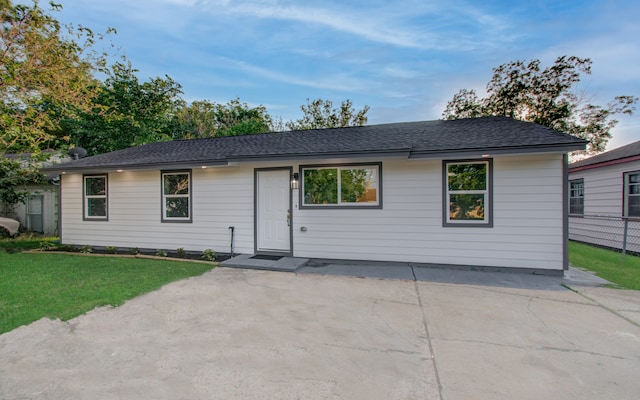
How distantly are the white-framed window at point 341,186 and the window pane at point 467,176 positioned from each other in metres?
1.54

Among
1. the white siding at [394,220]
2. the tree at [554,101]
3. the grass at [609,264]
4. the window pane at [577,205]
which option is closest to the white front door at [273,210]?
the white siding at [394,220]

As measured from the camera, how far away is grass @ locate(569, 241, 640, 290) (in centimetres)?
581

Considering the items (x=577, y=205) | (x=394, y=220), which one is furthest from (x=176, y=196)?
(x=577, y=205)

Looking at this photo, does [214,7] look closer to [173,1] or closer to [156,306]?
[173,1]

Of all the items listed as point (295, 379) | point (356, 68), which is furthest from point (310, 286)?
point (356, 68)

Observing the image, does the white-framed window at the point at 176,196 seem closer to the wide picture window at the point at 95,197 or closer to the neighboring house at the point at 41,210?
the wide picture window at the point at 95,197

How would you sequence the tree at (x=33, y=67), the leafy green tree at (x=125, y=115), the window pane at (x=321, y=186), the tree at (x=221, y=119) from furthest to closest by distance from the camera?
the tree at (x=221, y=119) < the leafy green tree at (x=125, y=115) < the window pane at (x=321, y=186) < the tree at (x=33, y=67)

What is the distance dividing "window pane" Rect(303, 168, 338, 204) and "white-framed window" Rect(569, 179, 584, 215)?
9.80 metres

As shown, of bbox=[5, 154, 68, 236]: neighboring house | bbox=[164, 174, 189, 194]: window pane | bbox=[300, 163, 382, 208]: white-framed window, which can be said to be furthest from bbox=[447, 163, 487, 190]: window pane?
bbox=[5, 154, 68, 236]: neighboring house

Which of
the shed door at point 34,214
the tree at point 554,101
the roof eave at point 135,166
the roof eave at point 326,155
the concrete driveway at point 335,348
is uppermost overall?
the tree at point 554,101

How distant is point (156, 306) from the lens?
4262 mm

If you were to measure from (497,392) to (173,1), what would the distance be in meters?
11.6

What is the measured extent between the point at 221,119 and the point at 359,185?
21.5 metres

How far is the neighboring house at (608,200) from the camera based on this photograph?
838cm
